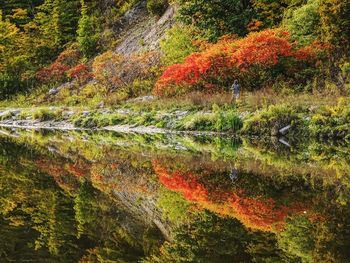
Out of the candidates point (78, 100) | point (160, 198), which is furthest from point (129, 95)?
point (160, 198)

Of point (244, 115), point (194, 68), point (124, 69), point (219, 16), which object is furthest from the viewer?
point (124, 69)

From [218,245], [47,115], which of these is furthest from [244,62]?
[218,245]

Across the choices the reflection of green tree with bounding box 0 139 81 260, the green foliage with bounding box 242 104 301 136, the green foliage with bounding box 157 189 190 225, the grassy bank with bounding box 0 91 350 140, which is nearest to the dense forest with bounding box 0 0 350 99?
the grassy bank with bounding box 0 91 350 140

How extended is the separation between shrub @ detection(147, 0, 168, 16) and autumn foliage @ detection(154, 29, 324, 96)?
57.0 feet

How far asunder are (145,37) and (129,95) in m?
10.6

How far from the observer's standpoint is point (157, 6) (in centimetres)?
4428

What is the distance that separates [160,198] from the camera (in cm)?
917

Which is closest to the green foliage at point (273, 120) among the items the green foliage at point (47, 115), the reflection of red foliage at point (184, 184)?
the reflection of red foliage at point (184, 184)

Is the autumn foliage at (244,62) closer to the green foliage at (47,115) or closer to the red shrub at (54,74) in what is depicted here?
the green foliage at (47,115)

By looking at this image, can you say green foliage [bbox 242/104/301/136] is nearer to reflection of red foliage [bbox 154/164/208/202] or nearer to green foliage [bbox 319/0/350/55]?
green foliage [bbox 319/0/350/55]

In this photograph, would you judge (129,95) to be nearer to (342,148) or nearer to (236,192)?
(342,148)

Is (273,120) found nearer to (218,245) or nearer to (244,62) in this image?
(244,62)

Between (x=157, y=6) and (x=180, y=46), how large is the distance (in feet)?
43.7

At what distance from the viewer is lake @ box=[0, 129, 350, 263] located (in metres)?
5.95
